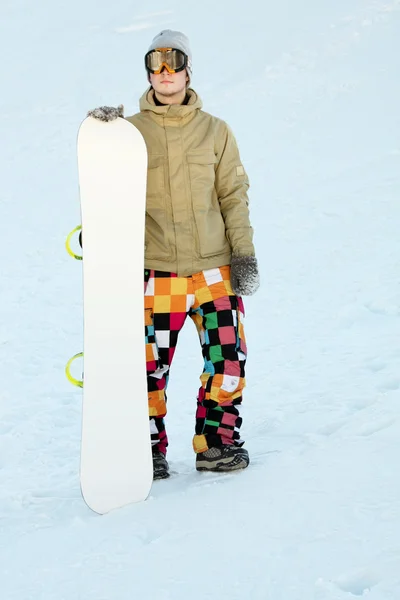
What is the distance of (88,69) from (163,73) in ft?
39.5

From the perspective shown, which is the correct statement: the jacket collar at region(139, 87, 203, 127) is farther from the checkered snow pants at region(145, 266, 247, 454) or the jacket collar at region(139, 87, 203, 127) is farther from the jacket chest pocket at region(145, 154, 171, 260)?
the checkered snow pants at region(145, 266, 247, 454)

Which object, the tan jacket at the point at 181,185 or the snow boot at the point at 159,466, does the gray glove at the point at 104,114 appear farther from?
the snow boot at the point at 159,466

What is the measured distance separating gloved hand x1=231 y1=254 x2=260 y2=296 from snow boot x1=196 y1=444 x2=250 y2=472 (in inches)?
23.9

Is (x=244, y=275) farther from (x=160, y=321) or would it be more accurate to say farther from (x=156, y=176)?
(x=156, y=176)

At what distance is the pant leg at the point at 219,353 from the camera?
3219mm

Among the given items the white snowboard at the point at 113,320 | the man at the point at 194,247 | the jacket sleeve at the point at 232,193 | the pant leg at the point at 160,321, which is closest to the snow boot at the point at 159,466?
the man at the point at 194,247

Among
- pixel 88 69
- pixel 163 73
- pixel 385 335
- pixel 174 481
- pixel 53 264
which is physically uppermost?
pixel 88 69

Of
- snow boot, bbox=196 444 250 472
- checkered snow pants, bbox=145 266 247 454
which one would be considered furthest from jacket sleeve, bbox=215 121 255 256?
snow boot, bbox=196 444 250 472

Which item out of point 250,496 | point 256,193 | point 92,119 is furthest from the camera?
point 256,193

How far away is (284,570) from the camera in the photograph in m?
2.22

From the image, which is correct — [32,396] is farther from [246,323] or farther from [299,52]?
[299,52]

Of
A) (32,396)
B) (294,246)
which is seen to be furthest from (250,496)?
(294,246)

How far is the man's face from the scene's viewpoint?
3189 millimetres

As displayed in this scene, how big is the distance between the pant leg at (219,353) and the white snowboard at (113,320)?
305mm
